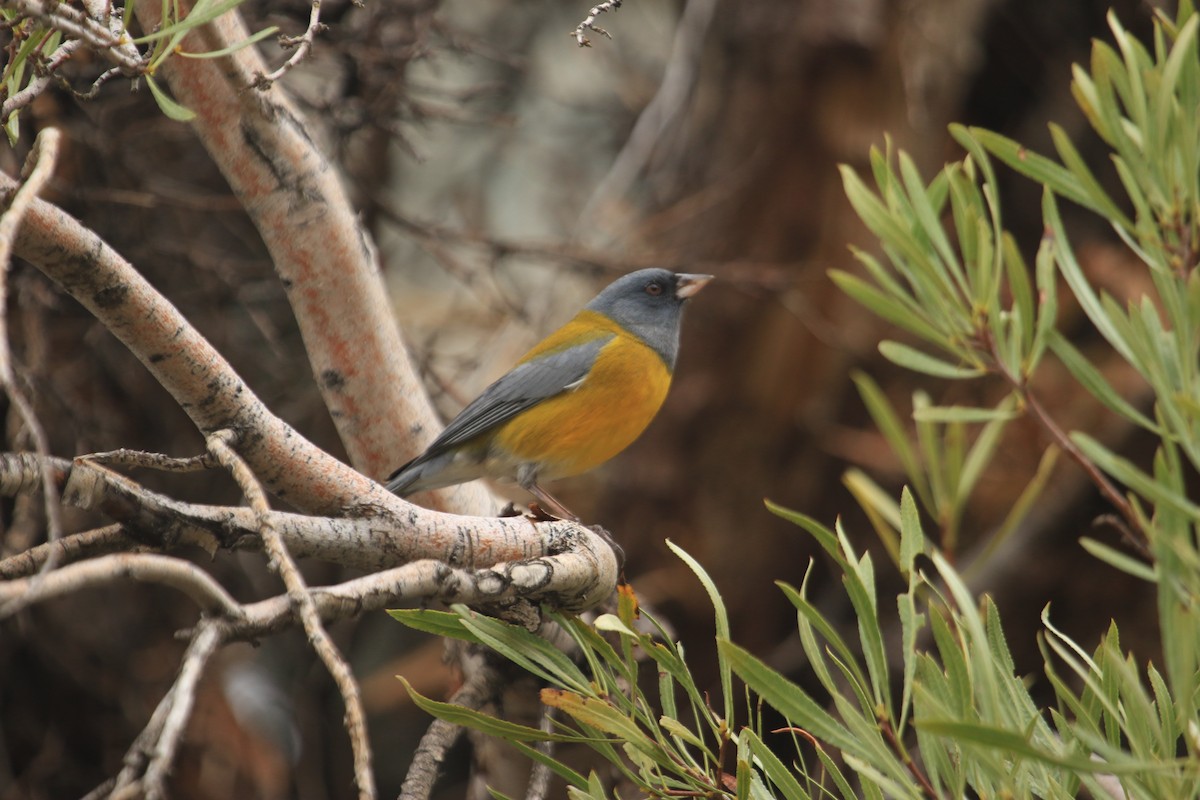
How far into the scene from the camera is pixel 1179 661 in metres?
1.04

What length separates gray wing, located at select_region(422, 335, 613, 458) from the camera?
3.32 m

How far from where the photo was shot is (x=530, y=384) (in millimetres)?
3510

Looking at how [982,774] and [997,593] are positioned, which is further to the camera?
[997,593]

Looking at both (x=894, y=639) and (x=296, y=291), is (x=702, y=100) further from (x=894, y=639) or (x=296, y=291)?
(x=296, y=291)

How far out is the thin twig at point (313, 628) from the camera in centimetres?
99

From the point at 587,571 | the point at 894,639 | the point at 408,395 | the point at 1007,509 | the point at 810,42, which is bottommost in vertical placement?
the point at 894,639

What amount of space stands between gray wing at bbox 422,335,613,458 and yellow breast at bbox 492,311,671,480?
0.10ft

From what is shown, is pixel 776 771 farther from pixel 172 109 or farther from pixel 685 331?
pixel 685 331

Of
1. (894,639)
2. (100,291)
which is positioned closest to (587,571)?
(100,291)

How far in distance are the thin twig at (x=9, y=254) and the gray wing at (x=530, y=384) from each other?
203 centimetres

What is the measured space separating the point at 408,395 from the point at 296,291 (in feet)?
1.16

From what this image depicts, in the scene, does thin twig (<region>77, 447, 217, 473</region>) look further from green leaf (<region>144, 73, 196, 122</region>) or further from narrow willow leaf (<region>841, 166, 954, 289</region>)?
narrow willow leaf (<region>841, 166, 954, 289</region>)

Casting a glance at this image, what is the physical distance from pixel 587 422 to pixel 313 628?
245 cm

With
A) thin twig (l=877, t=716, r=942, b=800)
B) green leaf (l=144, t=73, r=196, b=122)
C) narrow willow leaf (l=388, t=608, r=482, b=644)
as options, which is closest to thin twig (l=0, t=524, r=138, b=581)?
narrow willow leaf (l=388, t=608, r=482, b=644)
